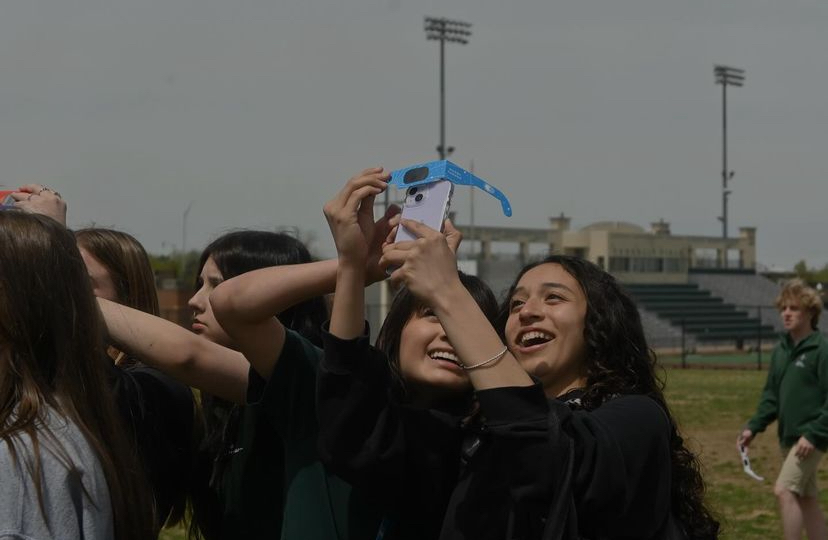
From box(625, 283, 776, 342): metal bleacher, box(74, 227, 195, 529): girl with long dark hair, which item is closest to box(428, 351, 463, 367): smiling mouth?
box(74, 227, 195, 529): girl with long dark hair

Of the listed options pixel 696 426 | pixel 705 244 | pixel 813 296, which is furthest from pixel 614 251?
pixel 813 296

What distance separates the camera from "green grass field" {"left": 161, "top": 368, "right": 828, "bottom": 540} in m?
8.64

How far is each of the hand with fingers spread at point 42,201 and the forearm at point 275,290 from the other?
606mm

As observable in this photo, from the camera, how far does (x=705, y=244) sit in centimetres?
6662

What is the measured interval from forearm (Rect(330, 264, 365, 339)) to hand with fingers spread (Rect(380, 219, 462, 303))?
0.15 meters

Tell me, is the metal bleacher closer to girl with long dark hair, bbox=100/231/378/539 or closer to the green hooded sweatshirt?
the green hooded sweatshirt

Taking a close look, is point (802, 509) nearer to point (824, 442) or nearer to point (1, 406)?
point (824, 442)

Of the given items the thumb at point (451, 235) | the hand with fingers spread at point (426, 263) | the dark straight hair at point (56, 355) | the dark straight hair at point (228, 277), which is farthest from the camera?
the dark straight hair at point (228, 277)

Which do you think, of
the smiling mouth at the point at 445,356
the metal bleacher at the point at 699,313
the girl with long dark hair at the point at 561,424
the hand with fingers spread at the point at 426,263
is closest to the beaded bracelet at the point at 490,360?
the girl with long dark hair at the point at 561,424

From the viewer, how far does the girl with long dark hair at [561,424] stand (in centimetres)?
210

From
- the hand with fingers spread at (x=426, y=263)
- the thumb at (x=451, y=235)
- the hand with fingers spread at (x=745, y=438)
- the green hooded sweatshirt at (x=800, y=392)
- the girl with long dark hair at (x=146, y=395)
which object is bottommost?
the hand with fingers spread at (x=745, y=438)

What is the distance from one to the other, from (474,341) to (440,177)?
1.09ft

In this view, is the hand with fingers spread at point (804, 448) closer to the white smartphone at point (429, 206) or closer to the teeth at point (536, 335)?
the teeth at point (536, 335)

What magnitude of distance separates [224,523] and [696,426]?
14.6 meters
